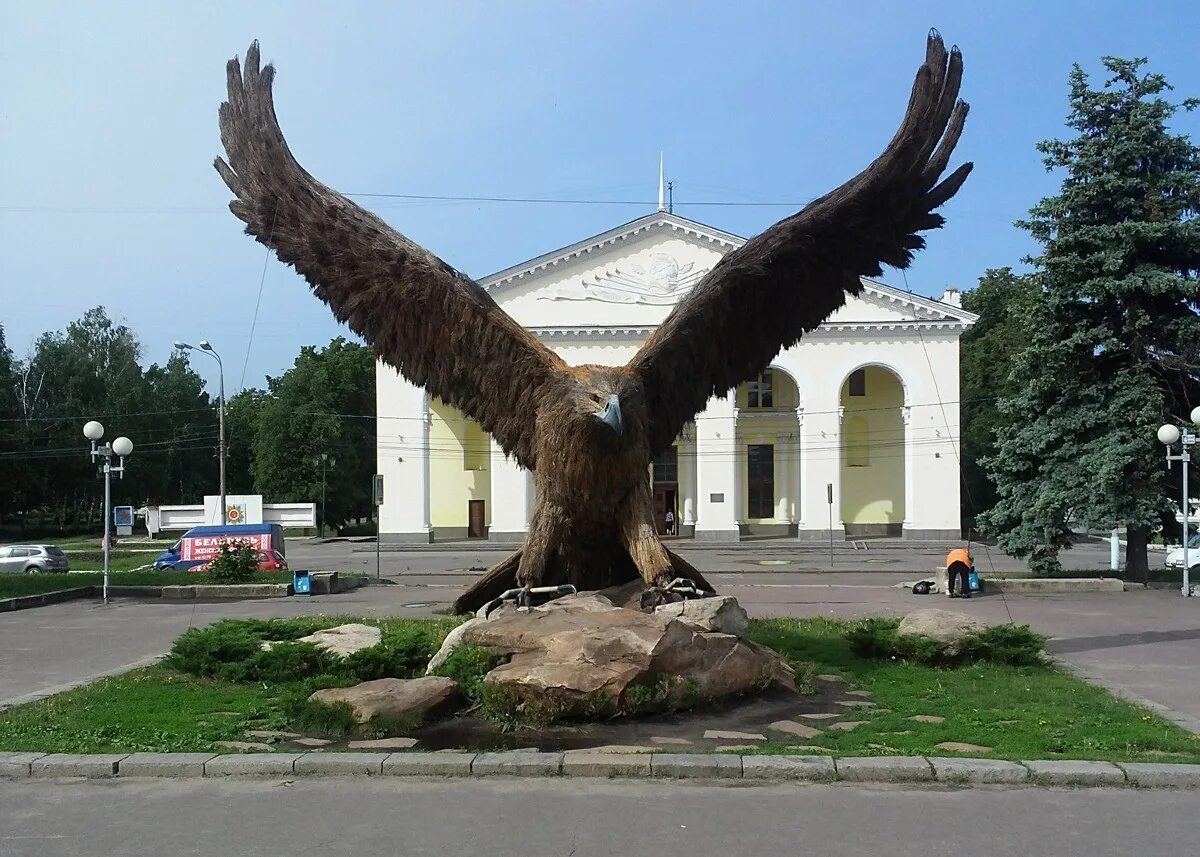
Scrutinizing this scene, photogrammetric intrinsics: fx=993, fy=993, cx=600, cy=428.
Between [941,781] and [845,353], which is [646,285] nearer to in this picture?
[845,353]

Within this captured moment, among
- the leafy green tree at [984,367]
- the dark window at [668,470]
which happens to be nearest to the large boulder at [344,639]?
the dark window at [668,470]

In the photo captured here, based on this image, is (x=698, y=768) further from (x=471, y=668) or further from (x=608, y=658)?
(x=471, y=668)

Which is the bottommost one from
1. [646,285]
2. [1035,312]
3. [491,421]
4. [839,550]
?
[839,550]

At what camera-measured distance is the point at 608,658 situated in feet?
27.3

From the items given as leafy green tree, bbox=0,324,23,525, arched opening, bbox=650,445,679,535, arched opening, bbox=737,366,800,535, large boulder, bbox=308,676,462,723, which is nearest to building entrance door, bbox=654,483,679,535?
arched opening, bbox=650,445,679,535

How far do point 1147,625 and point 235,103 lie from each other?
15.0 meters

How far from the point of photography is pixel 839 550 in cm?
3950

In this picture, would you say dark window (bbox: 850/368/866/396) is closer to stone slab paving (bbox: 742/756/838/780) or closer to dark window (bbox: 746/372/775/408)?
dark window (bbox: 746/372/775/408)

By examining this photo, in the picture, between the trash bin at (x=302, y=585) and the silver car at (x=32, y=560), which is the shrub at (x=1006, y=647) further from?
the silver car at (x=32, y=560)

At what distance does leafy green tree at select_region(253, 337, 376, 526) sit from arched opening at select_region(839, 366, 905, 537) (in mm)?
25917

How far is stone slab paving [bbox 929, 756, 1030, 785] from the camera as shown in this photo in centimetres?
660

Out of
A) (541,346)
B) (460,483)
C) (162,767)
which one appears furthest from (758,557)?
(162,767)

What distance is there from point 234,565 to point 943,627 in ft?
56.6

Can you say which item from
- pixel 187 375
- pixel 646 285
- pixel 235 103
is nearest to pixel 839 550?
pixel 646 285
